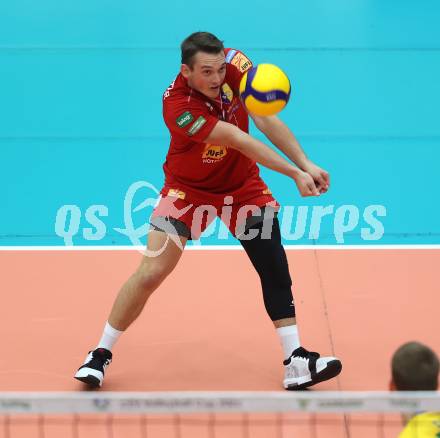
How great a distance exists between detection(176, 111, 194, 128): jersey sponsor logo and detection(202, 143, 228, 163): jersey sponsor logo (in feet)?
0.95

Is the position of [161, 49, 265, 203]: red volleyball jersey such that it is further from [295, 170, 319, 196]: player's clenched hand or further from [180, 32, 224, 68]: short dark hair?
[295, 170, 319, 196]: player's clenched hand

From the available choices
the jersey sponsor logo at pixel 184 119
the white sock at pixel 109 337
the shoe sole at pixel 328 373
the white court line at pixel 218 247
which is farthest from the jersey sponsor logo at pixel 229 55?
the white court line at pixel 218 247

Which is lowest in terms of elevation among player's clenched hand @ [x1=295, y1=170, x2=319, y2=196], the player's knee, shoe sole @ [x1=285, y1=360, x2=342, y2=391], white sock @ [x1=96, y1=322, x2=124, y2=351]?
shoe sole @ [x1=285, y1=360, x2=342, y2=391]

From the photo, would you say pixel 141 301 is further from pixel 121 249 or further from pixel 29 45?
pixel 29 45

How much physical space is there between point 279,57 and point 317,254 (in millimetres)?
4534

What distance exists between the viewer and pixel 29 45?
11430mm

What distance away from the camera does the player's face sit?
4879mm

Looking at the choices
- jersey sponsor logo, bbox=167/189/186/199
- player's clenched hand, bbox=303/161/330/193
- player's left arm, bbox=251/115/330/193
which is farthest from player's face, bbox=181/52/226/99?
player's clenched hand, bbox=303/161/330/193

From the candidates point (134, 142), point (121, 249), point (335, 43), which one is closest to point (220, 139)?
point (121, 249)

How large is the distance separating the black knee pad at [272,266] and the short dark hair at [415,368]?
1.99 m

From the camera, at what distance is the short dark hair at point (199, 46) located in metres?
4.87

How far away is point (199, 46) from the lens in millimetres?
4871

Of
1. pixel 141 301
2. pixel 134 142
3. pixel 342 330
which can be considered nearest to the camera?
pixel 141 301

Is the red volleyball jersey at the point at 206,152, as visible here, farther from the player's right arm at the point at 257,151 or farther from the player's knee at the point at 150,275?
the player's knee at the point at 150,275
